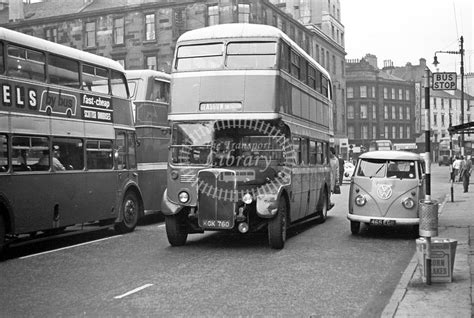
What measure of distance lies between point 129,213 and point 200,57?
16.6 ft

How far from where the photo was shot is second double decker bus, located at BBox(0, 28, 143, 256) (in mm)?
10195

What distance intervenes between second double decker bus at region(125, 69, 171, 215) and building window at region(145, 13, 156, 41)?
30.4 m

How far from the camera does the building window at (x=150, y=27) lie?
46500 millimetres

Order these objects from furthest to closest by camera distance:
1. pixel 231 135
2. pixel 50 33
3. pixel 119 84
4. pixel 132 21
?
pixel 50 33, pixel 132 21, pixel 119 84, pixel 231 135

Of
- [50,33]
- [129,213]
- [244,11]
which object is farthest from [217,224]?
[50,33]

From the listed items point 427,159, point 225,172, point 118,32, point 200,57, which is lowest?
point 225,172

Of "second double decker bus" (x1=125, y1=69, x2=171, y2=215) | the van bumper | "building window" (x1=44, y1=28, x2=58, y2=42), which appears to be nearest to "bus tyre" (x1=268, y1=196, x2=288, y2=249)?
the van bumper

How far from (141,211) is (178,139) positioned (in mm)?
4405

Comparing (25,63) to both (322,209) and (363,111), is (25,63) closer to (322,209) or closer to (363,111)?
(322,209)

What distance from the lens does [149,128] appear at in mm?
16859

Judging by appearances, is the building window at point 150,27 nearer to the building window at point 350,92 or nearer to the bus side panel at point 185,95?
the bus side panel at point 185,95

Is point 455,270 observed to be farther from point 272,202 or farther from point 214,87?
point 214,87

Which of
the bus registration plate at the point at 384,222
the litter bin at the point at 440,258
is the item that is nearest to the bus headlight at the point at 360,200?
the bus registration plate at the point at 384,222

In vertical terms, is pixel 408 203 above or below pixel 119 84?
below
